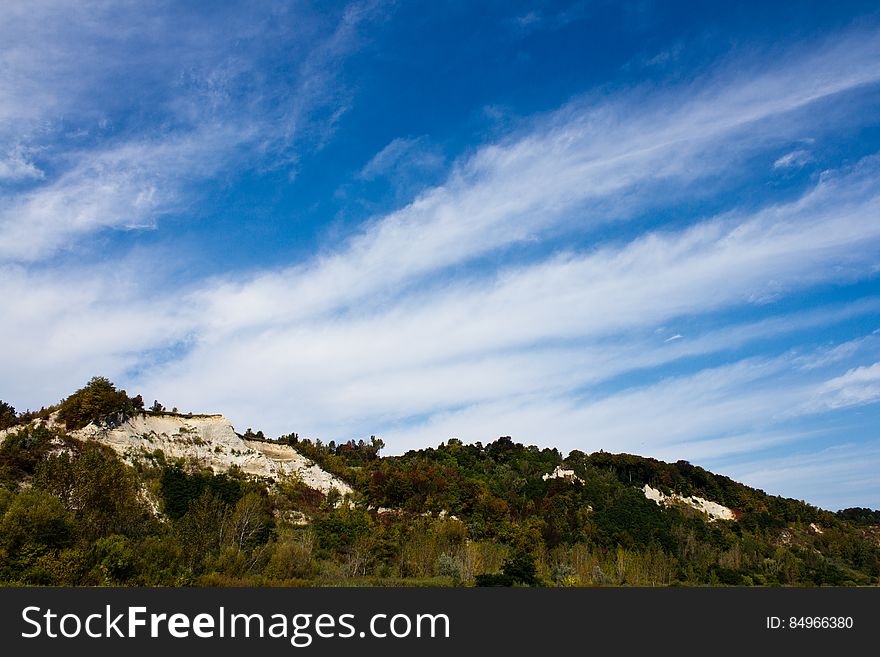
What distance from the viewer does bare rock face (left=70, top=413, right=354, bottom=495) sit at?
6950 centimetres

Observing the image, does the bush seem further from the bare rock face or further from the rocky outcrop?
the rocky outcrop

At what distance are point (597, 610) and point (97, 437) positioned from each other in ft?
203

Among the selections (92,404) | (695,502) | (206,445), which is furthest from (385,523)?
(695,502)

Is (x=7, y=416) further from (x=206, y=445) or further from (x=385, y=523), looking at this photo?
(x=385, y=523)

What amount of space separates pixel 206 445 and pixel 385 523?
1062 inches

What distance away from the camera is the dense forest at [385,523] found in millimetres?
33553

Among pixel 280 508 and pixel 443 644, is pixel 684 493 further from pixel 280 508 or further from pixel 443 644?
pixel 443 644

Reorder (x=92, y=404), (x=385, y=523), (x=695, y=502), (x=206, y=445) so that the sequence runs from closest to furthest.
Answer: (x=92, y=404) < (x=385, y=523) < (x=206, y=445) < (x=695, y=502)

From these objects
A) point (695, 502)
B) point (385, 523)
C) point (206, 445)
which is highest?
point (206, 445)

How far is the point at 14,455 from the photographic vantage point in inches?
2172

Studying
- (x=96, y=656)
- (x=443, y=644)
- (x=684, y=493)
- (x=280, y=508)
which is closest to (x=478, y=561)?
(x=280, y=508)

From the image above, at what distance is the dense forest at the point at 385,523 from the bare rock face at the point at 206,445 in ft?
5.90

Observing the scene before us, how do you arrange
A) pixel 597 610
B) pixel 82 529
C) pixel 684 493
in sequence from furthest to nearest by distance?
pixel 684 493 < pixel 82 529 < pixel 597 610

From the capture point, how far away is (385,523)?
251 feet
